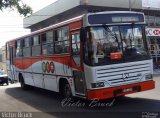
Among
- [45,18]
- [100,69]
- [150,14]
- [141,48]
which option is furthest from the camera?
[45,18]

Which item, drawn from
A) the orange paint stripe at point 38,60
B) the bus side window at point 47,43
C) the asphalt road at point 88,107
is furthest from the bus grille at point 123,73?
the bus side window at point 47,43

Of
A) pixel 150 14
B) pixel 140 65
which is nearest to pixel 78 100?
pixel 140 65

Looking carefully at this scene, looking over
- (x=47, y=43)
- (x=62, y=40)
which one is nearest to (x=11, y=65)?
(x=47, y=43)

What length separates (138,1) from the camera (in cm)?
3406

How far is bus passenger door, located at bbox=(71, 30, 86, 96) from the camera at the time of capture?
35.9ft

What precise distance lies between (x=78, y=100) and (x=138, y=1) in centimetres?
2328

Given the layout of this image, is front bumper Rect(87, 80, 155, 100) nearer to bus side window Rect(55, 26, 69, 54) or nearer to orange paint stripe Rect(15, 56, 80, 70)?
orange paint stripe Rect(15, 56, 80, 70)

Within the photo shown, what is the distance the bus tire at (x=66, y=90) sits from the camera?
1231cm

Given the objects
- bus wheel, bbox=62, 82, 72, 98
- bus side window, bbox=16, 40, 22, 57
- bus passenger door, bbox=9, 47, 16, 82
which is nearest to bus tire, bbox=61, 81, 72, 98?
bus wheel, bbox=62, 82, 72, 98

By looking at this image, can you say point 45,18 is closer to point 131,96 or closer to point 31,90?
point 31,90

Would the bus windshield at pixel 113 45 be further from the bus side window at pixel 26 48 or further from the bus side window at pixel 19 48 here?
the bus side window at pixel 19 48

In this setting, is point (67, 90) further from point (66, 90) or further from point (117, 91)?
point (117, 91)

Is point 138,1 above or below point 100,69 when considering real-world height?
above

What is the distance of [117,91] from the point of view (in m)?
10.8
